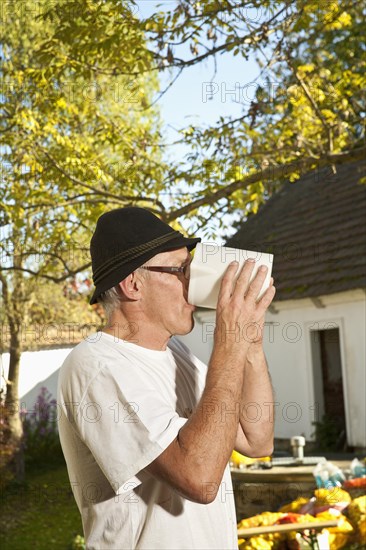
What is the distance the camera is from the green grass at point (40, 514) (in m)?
8.64

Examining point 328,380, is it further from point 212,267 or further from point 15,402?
point 212,267

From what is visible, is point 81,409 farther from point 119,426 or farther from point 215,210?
point 215,210

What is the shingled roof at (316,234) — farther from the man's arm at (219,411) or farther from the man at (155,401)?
the man's arm at (219,411)

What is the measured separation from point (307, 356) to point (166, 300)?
1042cm

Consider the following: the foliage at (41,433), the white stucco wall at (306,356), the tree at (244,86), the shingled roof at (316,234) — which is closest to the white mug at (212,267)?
the tree at (244,86)

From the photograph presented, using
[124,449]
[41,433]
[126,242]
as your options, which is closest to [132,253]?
[126,242]

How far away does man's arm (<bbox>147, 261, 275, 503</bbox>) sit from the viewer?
1.67 meters

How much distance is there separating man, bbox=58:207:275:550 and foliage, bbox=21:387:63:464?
11735 mm

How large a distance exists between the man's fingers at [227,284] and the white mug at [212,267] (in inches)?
1.2

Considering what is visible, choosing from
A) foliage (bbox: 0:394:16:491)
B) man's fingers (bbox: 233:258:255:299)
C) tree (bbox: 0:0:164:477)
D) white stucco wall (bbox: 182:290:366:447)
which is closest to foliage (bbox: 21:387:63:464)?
foliage (bbox: 0:394:16:491)

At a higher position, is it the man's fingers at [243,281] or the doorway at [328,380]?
the man's fingers at [243,281]

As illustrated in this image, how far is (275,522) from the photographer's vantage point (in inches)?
220

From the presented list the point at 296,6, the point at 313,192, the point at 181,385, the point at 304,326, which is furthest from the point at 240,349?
the point at 313,192

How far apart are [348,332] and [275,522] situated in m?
5.97
